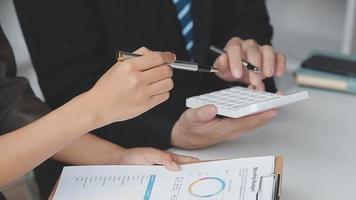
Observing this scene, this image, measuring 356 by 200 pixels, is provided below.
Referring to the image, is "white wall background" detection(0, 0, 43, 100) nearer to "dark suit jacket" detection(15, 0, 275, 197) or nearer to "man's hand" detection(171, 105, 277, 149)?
"dark suit jacket" detection(15, 0, 275, 197)

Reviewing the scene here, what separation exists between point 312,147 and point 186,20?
0.42 meters

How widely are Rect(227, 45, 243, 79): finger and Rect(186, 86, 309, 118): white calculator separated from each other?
0.03 meters

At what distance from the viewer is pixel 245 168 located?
2.50 feet

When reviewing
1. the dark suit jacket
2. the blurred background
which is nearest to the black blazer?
the dark suit jacket

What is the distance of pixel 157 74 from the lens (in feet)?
2.43

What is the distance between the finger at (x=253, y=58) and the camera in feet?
3.21

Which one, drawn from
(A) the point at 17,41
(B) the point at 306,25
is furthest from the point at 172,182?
(B) the point at 306,25

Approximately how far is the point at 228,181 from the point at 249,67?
0.30m

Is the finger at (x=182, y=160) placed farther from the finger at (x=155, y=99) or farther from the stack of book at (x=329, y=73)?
the stack of book at (x=329, y=73)

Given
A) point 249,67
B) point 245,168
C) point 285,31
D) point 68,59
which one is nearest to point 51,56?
point 68,59

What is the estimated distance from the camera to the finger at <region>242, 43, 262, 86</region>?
98cm

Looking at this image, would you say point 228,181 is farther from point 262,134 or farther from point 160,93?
point 262,134

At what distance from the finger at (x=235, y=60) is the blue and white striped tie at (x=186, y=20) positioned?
200 mm

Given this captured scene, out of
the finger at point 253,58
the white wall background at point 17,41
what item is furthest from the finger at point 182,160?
the white wall background at point 17,41
